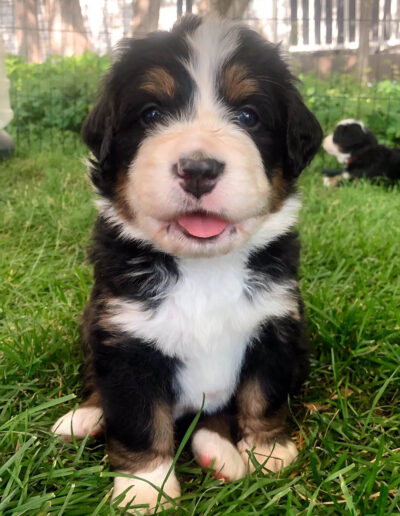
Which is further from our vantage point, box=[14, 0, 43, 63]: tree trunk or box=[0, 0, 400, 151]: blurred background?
box=[14, 0, 43, 63]: tree trunk

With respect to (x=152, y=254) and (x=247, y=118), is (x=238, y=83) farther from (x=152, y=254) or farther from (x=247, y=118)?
(x=152, y=254)

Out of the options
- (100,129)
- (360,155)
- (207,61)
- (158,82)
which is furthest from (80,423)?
(360,155)

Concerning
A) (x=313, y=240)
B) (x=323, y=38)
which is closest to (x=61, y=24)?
(x=323, y=38)

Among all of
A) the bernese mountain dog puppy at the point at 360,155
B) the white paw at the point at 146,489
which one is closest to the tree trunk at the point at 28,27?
the bernese mountain dog puppy at the point at 360,155

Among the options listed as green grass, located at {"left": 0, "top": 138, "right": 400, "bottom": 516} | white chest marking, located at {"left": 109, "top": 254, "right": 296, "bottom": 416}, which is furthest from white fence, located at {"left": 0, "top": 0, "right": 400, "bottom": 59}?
white chest marking, located at {"left": 109, "top": 254, "right": 296, "bottom": 416}

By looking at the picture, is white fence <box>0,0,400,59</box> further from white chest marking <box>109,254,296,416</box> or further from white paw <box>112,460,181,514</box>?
white paw <box>112,460,181,514</box>

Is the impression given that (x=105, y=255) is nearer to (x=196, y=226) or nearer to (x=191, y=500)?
(x=196, y=226)
